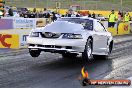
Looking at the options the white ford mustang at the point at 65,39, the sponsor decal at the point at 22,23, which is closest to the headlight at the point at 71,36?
the white ford mustang at the point at 65,39

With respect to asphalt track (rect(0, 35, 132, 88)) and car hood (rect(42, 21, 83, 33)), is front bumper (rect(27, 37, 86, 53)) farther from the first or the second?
asphalt track (rect(0, 35, 132, 88))

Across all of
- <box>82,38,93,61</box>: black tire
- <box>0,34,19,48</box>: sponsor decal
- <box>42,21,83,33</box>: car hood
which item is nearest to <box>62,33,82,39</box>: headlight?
<box>42,21,83,33</box>: car hood

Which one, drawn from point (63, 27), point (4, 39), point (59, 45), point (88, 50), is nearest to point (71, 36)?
point (59, 45)

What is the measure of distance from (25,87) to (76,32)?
3665mm

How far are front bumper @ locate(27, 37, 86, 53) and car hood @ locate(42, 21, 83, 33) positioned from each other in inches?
13.1

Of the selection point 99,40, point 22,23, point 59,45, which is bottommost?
point 22,23

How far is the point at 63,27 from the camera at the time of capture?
1167cm

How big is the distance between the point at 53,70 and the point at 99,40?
9.08 ft

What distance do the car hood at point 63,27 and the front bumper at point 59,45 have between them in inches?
13.1

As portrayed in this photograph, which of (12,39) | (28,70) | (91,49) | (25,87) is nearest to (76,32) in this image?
(91,49)

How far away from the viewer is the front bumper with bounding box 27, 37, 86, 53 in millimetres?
11109

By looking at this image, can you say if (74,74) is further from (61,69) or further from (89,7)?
(89,7)

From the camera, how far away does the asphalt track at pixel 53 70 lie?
872 cm

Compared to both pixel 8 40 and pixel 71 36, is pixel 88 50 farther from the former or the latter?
pixel 8 40
